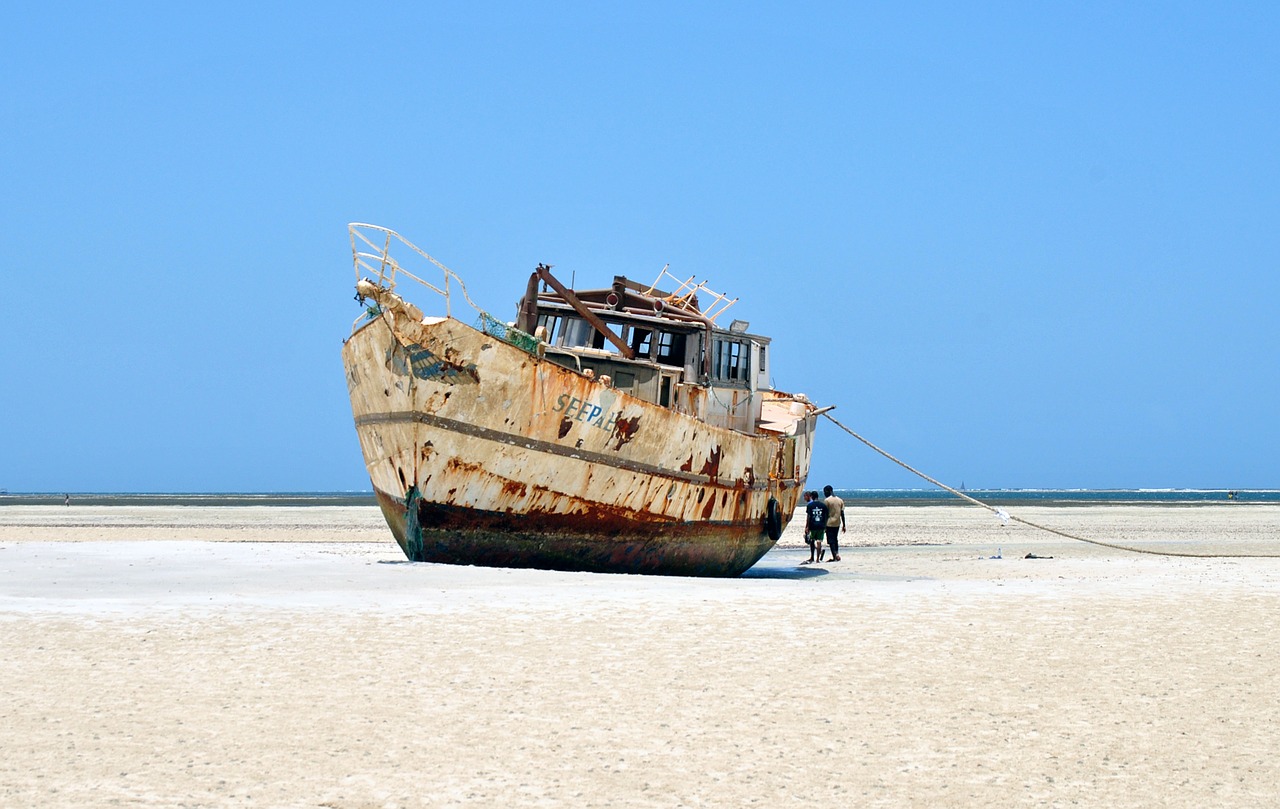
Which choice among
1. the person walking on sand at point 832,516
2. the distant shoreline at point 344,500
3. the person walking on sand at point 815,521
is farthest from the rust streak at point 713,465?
the distant shoreline at point 344,500

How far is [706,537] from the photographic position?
16.7 metres

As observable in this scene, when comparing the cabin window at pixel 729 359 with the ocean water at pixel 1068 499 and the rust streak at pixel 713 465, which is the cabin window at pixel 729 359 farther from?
the ocean water at pixel 1068 499

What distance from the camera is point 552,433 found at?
1400 cm

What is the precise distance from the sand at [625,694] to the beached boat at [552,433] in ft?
7.63

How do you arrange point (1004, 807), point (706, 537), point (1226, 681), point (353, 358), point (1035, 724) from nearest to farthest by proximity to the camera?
point (1004, 807) → point (1035, 724) → point (1226, 681) → point (353, 358) → point (706, 537)

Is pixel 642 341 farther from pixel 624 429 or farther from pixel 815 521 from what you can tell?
pixel 815 521

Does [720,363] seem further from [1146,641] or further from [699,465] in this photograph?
[1146,641]

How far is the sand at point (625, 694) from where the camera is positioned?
4.93 m

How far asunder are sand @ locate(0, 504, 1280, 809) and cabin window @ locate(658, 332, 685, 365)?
20.2ft

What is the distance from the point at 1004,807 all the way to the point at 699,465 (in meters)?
11.4

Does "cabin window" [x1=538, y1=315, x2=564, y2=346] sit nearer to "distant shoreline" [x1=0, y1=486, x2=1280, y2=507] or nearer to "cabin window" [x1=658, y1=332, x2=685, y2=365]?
"cabin window" [x1=658, y1=332, x2=685, y2=365]

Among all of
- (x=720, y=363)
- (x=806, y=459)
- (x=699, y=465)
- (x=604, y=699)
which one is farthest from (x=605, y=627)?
(x=806, y=459)

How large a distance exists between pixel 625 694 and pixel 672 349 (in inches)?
446

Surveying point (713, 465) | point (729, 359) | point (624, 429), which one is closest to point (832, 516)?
point (729, 359)
